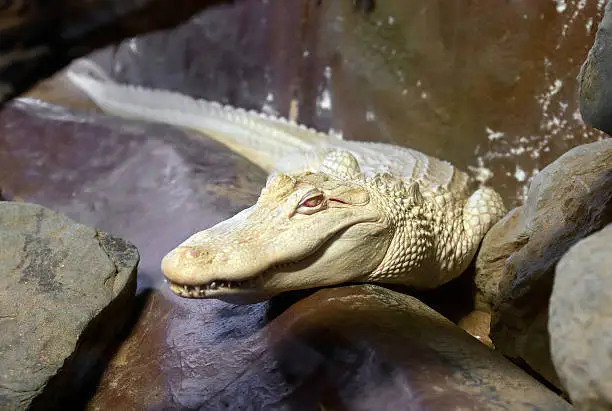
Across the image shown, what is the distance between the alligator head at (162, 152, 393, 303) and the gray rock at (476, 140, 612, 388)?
529 mm

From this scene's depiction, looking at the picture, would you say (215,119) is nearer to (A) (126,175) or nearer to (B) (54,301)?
(A) (126,175)

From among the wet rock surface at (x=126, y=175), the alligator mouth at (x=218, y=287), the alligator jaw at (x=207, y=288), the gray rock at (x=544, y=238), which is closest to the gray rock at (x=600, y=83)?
the gray rock at (x=544, y=238)

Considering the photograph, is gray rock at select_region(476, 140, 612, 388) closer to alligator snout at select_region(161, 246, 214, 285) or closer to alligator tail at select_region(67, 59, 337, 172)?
alligator snout at select_region(161, 246, 214, 285)

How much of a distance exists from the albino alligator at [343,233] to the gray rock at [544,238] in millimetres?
352

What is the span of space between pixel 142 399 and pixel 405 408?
0.99 meters

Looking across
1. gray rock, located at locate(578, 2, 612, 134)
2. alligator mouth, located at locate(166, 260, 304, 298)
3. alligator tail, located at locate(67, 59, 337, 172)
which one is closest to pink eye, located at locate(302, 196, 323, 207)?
alligator mouth, located at locate(166, 260, 304, 298)

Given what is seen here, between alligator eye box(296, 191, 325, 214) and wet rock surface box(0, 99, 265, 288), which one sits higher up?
alligator eye box(296, 191, 325, 214)

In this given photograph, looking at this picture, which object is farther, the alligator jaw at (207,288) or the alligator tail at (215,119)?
the alligator tail at (215,119)

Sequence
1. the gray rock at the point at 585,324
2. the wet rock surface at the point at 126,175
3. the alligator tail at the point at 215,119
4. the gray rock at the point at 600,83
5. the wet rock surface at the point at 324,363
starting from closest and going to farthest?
the gray rock at the point at 585,324
the gray rock at the point at 600,83
the wet rock surface at the point at 324,363
the wet rock surface at the point at 126,175
the alligator tail at the point at 215,119

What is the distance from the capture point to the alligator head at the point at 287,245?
6.27 ft

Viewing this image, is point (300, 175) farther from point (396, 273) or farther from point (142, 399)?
point (142, 399)

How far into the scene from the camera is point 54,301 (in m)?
2.14

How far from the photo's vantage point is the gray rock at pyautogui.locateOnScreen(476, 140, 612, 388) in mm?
1939

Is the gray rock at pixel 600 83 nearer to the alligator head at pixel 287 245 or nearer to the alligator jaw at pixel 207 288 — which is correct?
the alligator head at pixel 287 245
